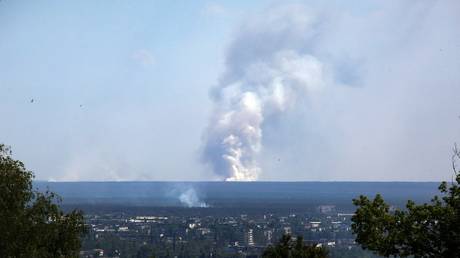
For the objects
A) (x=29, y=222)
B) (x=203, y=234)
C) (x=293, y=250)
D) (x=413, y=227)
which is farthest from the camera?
(x=203, y=234)

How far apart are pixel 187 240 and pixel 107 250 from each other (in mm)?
21516

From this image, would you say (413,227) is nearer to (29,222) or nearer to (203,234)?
(29,222)

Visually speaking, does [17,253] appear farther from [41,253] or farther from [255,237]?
[255,237]

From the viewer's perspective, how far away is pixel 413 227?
21250 millimetres

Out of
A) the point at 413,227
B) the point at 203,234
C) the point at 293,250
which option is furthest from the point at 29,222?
the point at 203,234

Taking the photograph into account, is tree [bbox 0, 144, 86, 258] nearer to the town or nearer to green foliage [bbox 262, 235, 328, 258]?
green foliage [bbox 262, 235, 328, 258]

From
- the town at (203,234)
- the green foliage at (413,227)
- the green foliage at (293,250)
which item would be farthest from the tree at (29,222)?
the town at (203,234)

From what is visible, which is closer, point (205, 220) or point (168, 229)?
point (168, 229)

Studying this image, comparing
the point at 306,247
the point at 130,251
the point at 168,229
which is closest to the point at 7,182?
the point at 306,247

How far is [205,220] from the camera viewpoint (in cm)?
18525

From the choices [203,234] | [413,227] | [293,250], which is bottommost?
[203,234]

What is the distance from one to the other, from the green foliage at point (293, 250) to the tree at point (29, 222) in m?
8.37

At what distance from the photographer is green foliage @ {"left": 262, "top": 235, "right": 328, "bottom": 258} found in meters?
30.7

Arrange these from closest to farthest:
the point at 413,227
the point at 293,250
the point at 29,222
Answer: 1. the point at 413,227
2. the point at 29,222
3. the point at 293,250
